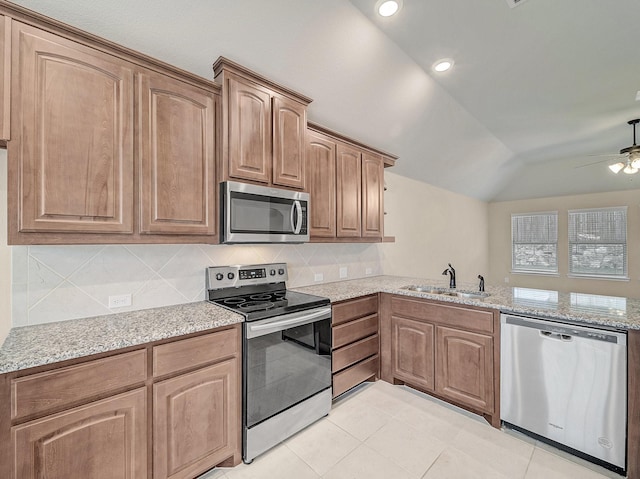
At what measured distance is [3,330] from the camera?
55.9 inches

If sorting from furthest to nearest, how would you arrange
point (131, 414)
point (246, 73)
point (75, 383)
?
1. point (246, 73)
2. point (131, 414)
3. point (75, 383)

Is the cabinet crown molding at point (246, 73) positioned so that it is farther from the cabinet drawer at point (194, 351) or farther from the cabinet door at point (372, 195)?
the cabinet drawer at point (194, 351)

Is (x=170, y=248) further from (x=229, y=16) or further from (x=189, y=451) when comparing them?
(x=229, y=16)

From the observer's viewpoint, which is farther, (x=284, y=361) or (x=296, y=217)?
(x=296, y=217)

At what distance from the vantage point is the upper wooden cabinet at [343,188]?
265cm

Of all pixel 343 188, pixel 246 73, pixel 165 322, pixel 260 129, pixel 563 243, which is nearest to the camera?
pixel 165 322

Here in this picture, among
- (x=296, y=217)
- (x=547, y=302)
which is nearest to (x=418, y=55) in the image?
(x=296, y=217)

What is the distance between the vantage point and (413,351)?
262 centimetres

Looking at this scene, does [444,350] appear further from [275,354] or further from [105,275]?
[105,275]

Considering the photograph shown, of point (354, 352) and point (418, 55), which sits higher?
point (418, 55)

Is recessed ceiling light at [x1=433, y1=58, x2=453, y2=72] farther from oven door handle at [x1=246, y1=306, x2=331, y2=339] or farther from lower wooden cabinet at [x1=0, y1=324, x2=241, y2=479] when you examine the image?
lower wooden cabinet at [x1=0, y1=324, x2=241, y2=479]

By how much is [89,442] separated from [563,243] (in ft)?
27.7

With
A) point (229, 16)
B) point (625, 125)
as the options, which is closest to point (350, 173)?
point (229, 16)

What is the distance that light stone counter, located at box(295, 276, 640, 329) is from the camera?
67.7 inches
